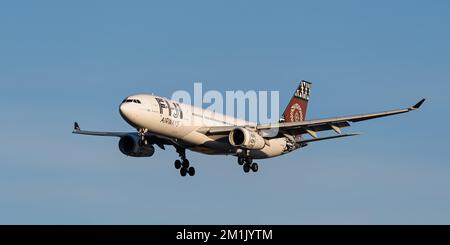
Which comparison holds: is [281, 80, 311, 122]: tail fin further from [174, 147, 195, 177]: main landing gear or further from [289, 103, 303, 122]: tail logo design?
[174, 147, 195, 177]: main landing gear

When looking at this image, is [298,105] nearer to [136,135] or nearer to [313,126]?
[313,126]

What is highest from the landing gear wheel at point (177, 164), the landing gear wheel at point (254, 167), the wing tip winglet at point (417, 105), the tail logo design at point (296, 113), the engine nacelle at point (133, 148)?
the tail logo design at point (296, 113)

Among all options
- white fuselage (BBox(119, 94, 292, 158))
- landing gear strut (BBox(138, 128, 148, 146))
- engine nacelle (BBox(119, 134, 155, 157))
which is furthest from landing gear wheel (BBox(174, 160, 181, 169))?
landing gear strut (BBox(138, 128, 148, 146))

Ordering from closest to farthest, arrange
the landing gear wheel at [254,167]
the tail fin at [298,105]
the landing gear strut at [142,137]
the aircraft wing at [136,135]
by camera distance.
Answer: the landing gear strut at [142,137], the aircraft wing at [136,135], the landing gear wheel at [254,167], the tail fin at [298,105]

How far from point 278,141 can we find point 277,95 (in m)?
6.70

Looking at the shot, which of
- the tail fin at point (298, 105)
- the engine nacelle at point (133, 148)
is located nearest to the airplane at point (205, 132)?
the engine nacelle at point (133, 148)

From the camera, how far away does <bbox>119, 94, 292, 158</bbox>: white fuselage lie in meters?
62.6

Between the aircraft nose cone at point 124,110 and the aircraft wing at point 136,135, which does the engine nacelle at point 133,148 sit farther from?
the aircraft nose cone at point 124,110

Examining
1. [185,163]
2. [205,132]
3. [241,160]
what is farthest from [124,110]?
[241,160]

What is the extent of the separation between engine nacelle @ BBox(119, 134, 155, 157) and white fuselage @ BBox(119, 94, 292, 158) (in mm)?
3773

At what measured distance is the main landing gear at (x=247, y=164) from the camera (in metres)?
69.2
